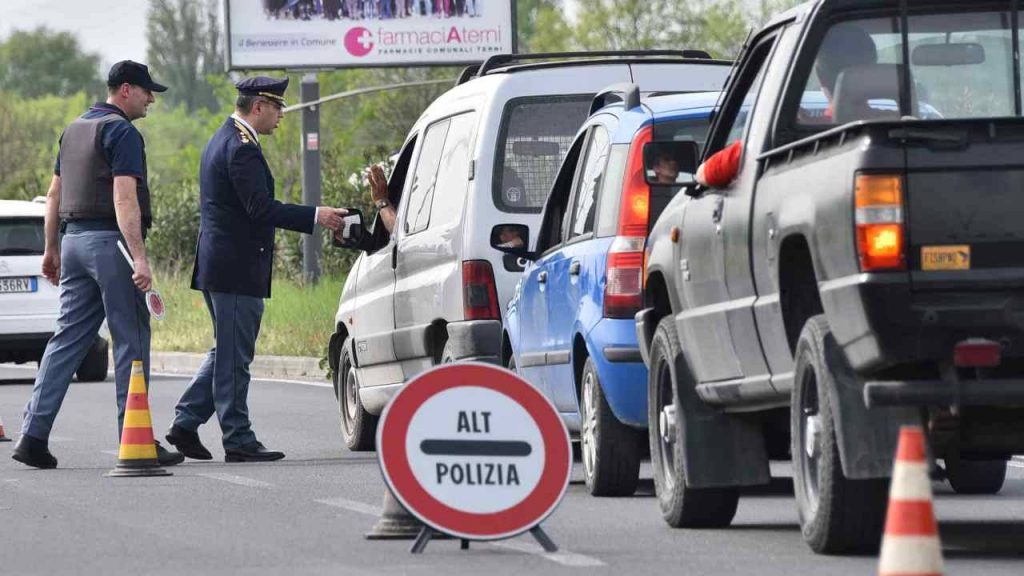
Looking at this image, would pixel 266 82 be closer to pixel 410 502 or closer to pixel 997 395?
pixel 410 502

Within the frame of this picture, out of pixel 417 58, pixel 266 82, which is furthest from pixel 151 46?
pixel 266 82

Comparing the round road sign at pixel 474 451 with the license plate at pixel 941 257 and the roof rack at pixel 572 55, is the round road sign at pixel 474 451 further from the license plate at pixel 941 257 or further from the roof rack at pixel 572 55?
the roof rack at pixel 572 55

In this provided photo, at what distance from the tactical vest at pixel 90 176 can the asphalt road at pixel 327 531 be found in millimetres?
1338

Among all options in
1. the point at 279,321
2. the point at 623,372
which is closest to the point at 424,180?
the point at 623,372

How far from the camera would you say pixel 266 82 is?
42.8 ft

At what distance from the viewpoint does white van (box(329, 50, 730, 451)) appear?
11.8 m

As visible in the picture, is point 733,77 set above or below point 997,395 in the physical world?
above

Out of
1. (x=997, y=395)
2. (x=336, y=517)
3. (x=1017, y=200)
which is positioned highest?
(x=1017, y=200)

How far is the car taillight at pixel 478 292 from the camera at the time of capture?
38.8 ft

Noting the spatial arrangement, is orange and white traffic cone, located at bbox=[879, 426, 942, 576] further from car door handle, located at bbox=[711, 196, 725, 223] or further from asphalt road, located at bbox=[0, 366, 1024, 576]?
car door handle, located at bbox=[711, 196, 725, 223]

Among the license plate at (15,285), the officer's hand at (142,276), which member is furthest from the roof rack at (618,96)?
the license plate at (15,285)

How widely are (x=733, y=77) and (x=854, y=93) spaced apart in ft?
3.46

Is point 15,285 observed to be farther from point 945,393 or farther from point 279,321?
point 945,393

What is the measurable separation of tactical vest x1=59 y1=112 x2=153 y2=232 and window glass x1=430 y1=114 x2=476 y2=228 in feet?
4.93
